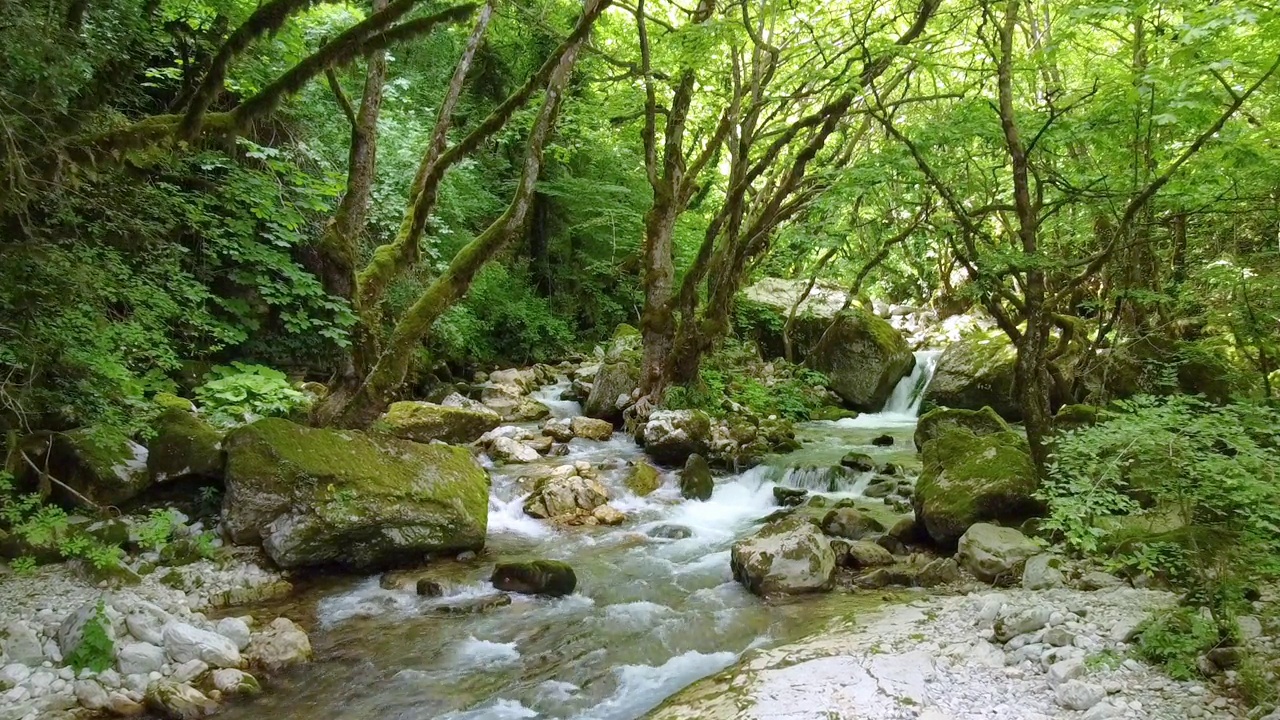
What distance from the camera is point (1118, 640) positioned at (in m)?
3.67

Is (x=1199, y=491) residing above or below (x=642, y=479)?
above

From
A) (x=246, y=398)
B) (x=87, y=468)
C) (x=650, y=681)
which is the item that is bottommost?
(x=650, y=681)

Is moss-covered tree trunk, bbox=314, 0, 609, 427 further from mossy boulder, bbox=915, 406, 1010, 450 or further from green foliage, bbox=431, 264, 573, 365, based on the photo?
mossy boulder, bbox=915, 406, 1010, 450

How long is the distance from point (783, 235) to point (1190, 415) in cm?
950

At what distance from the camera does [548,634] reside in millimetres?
5340

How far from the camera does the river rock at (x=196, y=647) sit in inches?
172

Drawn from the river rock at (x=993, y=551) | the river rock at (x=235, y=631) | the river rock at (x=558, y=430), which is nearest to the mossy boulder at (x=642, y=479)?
the river rock at (x=558, y=430)

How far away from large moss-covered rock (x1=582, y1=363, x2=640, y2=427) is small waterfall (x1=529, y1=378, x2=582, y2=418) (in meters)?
0.56

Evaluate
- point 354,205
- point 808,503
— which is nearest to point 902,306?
point 808,503

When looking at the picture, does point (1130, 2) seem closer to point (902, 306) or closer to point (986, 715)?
point (986, 715)

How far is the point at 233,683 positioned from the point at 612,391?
8696 mm

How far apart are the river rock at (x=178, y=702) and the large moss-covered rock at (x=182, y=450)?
A: 2.55m

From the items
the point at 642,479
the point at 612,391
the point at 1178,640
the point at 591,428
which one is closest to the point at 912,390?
the point at 612,391

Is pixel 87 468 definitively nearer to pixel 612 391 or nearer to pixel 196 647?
pixel 196 647
